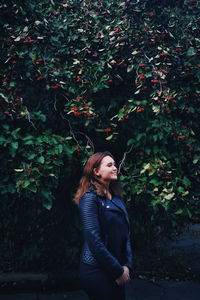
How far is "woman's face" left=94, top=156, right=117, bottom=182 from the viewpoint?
2.71 metres

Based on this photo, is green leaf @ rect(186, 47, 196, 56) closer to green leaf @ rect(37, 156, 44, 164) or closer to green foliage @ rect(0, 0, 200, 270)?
green foliage @ rect(0, 0, 200, 270)

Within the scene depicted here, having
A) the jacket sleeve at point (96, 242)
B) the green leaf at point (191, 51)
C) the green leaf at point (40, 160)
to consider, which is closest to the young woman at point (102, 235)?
the jacket sleeve at point (96, 242)

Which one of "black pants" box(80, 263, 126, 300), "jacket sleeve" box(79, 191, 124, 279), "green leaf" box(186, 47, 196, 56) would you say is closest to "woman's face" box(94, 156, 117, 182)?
"jacket sleeve" box(79, 191, 124, 279)

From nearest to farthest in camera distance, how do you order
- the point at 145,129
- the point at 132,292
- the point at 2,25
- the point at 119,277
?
the point at 119,277
the point at 2,25
the point at 145,129
the point at 132,292

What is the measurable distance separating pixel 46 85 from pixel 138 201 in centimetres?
182

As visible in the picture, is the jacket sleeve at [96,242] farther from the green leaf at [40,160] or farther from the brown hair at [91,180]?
the green leaf at [40,160]

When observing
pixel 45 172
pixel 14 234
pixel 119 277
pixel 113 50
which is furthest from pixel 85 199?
pixel 14 234

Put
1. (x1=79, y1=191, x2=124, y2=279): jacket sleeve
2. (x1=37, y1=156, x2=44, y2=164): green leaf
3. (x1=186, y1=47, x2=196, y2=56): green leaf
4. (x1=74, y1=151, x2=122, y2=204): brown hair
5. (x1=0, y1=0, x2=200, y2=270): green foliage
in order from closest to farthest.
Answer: (x1=79, y1=191, x2=124, y2=279): jacket sleeve, (x1=74, y1=151, x2=122, y2=204): brown hair, (x1=37, y1=156, x2=44, y2=164): green leaf, (x1=0, y1=0, x2=200, y2=270): green foliage, (x1=186, y1=47, x2=196, y2=56): green leaf

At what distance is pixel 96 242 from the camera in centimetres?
242

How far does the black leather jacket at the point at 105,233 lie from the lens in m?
2.42

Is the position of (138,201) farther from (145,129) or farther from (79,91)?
(79,91)

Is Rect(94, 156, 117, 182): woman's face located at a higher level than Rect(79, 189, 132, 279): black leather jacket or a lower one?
higher

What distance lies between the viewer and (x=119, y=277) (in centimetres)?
247

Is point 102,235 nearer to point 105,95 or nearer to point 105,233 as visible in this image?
point 105,233
